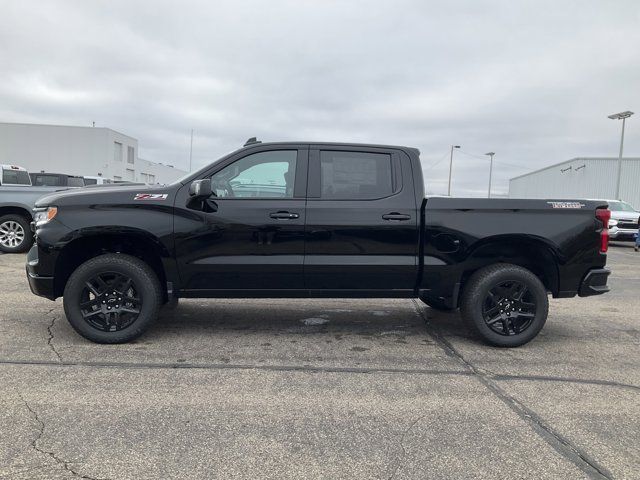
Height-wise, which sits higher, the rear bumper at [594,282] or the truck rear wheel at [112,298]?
the rear bumper at [594,282]

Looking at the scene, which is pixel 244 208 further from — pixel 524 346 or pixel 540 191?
pixel 540 191

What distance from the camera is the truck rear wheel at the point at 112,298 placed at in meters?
4.74

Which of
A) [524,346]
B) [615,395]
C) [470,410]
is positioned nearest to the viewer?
[470,410]

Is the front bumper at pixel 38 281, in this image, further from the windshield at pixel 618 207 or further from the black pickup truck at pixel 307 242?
the windshield at pixel 618 207

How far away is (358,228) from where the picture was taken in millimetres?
4898

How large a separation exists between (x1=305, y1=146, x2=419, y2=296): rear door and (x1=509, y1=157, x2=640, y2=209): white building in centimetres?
3298

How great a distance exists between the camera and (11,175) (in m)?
13.7

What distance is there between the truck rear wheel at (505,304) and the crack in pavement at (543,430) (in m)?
0.42

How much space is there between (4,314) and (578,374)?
5.94m

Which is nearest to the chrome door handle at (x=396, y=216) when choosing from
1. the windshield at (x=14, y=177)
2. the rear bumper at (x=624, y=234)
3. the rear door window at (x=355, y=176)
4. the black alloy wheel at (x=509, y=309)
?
the rear door window at (x=355, y=176)

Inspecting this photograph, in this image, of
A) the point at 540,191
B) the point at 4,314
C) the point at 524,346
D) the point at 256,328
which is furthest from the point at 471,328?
the point at 540,191

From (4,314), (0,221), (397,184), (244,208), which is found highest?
(397,184)

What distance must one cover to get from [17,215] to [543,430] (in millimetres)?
10806

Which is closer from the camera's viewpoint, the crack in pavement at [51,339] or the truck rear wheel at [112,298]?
the crack in pavement at [51,339]
